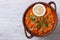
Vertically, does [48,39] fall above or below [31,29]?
below

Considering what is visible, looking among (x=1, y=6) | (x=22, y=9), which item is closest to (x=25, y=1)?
(x=22, y=9)

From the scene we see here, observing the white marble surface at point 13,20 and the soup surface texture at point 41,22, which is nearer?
the soup surface texture at point 41,22

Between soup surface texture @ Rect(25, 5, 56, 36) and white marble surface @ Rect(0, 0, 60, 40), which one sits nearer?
soup surface texture @ Rect(25, 5, 56, 36)

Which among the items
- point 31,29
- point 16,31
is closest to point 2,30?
point 16,31

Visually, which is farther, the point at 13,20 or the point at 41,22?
the point at 13,20

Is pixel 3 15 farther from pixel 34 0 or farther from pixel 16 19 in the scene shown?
pixel 34 0

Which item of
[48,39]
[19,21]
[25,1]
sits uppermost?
[25,1]

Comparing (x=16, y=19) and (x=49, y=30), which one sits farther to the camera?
(x=16, y=19)
